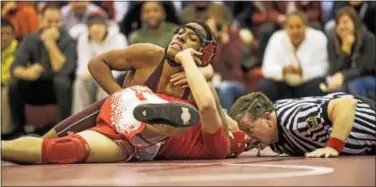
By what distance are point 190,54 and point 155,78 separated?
0.28 meters

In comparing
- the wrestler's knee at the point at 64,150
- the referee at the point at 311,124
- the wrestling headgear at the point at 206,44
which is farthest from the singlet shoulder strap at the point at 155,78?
the wrestler's knee at the point at 64,150

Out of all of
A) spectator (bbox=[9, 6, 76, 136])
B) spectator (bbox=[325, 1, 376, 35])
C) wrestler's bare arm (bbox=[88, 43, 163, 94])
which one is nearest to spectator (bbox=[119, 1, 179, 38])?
spectator (bbox=[9, 6, 76, 136])

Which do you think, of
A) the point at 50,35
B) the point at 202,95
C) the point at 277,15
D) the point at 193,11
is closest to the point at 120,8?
the point at 193,11

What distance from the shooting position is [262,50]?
6484 mm

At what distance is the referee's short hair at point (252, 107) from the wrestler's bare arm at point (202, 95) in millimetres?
331

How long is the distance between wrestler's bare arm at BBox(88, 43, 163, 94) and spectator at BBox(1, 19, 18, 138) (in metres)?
2.45

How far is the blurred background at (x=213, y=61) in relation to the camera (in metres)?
5.76

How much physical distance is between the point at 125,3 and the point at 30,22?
82 cm

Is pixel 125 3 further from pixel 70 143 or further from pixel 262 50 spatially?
pixel 70 143

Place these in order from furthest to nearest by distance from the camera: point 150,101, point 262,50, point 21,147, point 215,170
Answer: point 262,50, point 150,101, point 21,147, point 215,170

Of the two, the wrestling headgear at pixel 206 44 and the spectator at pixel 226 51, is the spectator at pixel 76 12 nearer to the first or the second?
the spectator at pixel 226 51

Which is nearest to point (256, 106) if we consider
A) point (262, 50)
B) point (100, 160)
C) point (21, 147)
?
point (100, 160)

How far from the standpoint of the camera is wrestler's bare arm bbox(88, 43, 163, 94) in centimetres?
350

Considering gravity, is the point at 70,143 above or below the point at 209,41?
below
